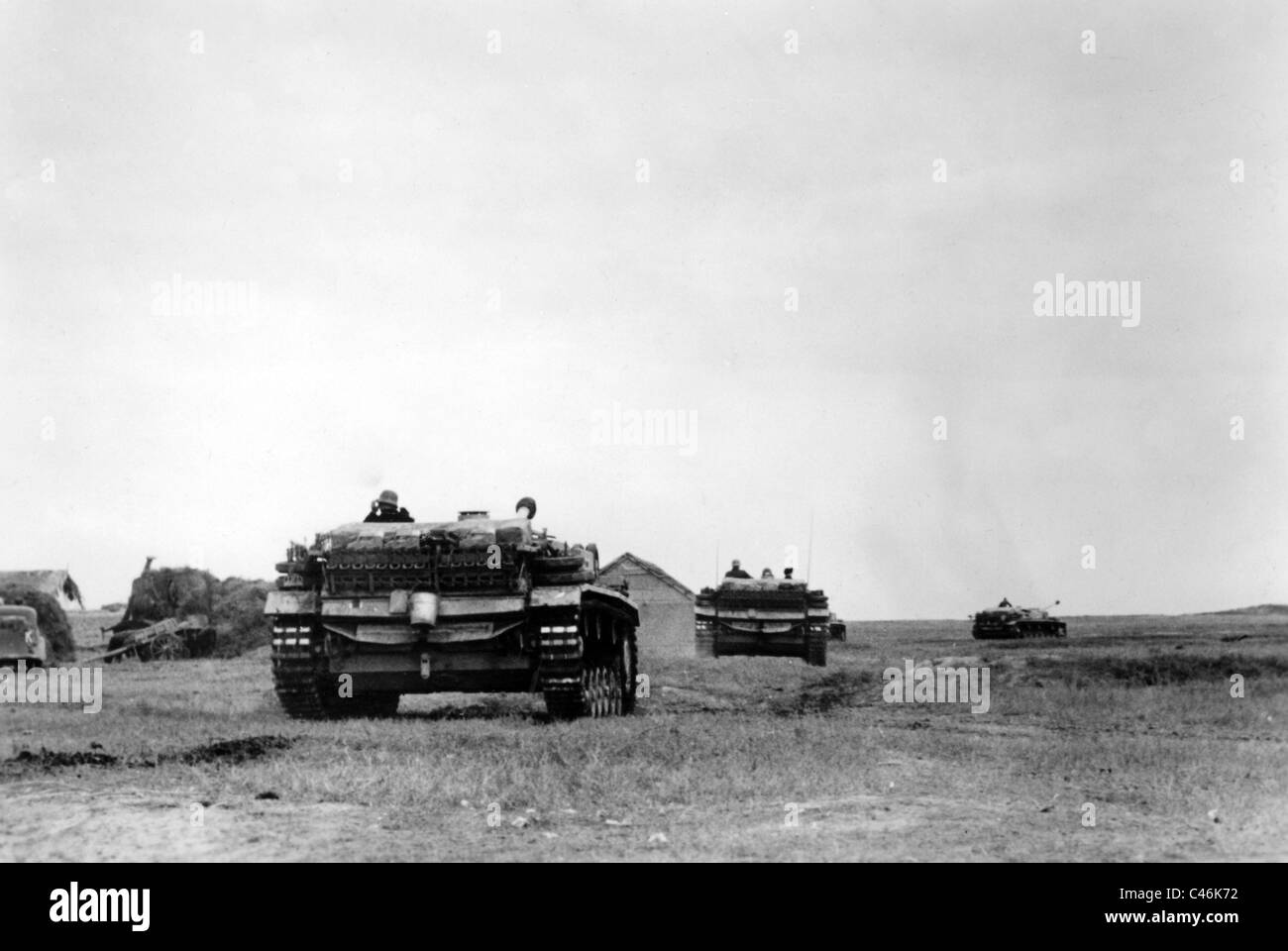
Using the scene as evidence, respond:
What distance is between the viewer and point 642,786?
9.54 meters

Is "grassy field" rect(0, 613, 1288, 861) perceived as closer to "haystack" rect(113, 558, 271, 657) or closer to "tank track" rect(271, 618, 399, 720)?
"tank track" rect(271, 618, 399, 720)

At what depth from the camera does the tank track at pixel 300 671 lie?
1520cm

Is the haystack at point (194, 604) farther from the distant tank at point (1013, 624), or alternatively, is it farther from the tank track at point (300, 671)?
the distant tank at point (1013, 624)

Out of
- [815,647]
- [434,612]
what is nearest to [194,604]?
[815,647]

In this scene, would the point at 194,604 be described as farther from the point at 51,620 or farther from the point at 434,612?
the point at 434,612

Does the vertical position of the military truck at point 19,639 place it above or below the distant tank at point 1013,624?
above

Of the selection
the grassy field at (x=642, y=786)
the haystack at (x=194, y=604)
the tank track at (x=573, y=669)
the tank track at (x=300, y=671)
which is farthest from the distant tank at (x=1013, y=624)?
the tank track at (x=300, y=671)

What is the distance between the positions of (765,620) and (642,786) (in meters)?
21.4

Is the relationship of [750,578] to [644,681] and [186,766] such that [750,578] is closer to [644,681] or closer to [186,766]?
[644,681]

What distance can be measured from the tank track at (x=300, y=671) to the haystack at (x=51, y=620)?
16.9 meters

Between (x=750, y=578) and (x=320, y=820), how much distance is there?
77.1 feet

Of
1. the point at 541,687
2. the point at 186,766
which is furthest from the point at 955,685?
the point at 186,766

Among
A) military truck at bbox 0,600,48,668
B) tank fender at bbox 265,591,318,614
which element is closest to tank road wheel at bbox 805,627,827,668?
military truck at bbox 0,600,48,668
